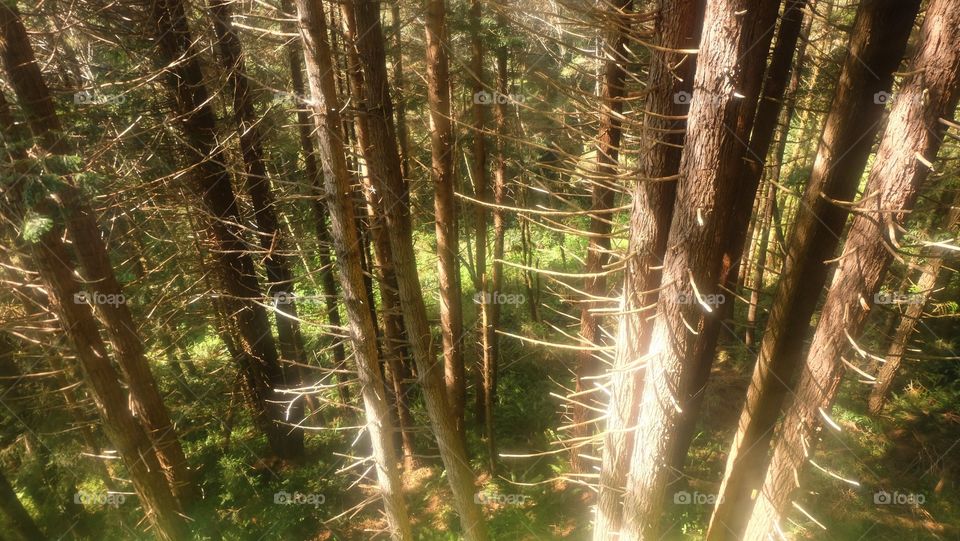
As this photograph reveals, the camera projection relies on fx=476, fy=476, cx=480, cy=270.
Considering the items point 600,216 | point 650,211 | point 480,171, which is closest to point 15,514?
point 480,171

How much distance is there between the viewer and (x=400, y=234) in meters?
5.23

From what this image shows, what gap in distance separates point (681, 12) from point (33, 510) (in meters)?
14.0

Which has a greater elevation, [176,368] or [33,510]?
[176,368]

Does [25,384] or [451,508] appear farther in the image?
[451,508]

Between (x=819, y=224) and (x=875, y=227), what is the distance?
4.21 feet

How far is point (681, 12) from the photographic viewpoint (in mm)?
3088

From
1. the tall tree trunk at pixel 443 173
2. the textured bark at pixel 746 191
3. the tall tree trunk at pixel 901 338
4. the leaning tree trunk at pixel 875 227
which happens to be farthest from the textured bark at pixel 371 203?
the tall tree trunk at pixel 901 338

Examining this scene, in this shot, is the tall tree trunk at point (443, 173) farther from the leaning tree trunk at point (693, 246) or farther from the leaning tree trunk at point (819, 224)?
the leaning tree trunk at point (819, 224)

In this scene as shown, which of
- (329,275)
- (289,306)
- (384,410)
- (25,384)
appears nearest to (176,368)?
(25,384)

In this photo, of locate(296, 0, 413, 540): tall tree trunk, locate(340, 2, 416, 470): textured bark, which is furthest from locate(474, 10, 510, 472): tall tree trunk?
locate(296, 0, 413, 540): tall tree trunk

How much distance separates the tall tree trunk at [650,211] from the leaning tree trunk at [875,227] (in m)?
1.38

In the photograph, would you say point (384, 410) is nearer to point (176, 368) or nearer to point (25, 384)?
point (25, 384)

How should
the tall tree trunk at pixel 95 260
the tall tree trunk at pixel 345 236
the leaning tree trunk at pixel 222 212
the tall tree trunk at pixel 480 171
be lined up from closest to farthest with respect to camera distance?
the tall tree trunk at pixel 345 236
the tall tree trunk at pixel 95 260
the leaning tree trunk at pixel 222 212
the tall tree trunk at pixel 480 171

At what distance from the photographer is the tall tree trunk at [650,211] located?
3.15 m
